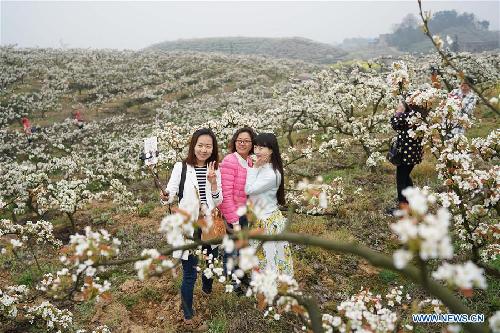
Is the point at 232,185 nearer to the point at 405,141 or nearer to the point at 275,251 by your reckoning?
the point at 275,251

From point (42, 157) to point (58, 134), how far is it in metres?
5.23

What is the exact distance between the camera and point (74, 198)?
36.9ft

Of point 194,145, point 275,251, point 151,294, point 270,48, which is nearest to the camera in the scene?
point 194,145

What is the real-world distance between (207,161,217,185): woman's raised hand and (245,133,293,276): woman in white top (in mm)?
528

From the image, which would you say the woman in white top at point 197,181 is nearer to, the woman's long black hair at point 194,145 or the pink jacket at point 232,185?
the woman's long black hair at point 194,145

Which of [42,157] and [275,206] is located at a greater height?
[275,206]

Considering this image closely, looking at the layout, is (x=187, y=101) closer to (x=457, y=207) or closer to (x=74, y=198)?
(x=74, y=198)

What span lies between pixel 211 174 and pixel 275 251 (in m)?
1.62

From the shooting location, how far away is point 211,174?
5.80m

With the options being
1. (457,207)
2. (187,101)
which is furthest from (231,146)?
(187,101)

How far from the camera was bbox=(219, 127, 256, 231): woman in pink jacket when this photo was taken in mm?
6172

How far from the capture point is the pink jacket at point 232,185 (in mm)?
6168

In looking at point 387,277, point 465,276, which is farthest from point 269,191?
point 465,276

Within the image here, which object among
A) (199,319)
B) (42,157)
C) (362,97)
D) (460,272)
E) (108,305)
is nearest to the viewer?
(460,272)
